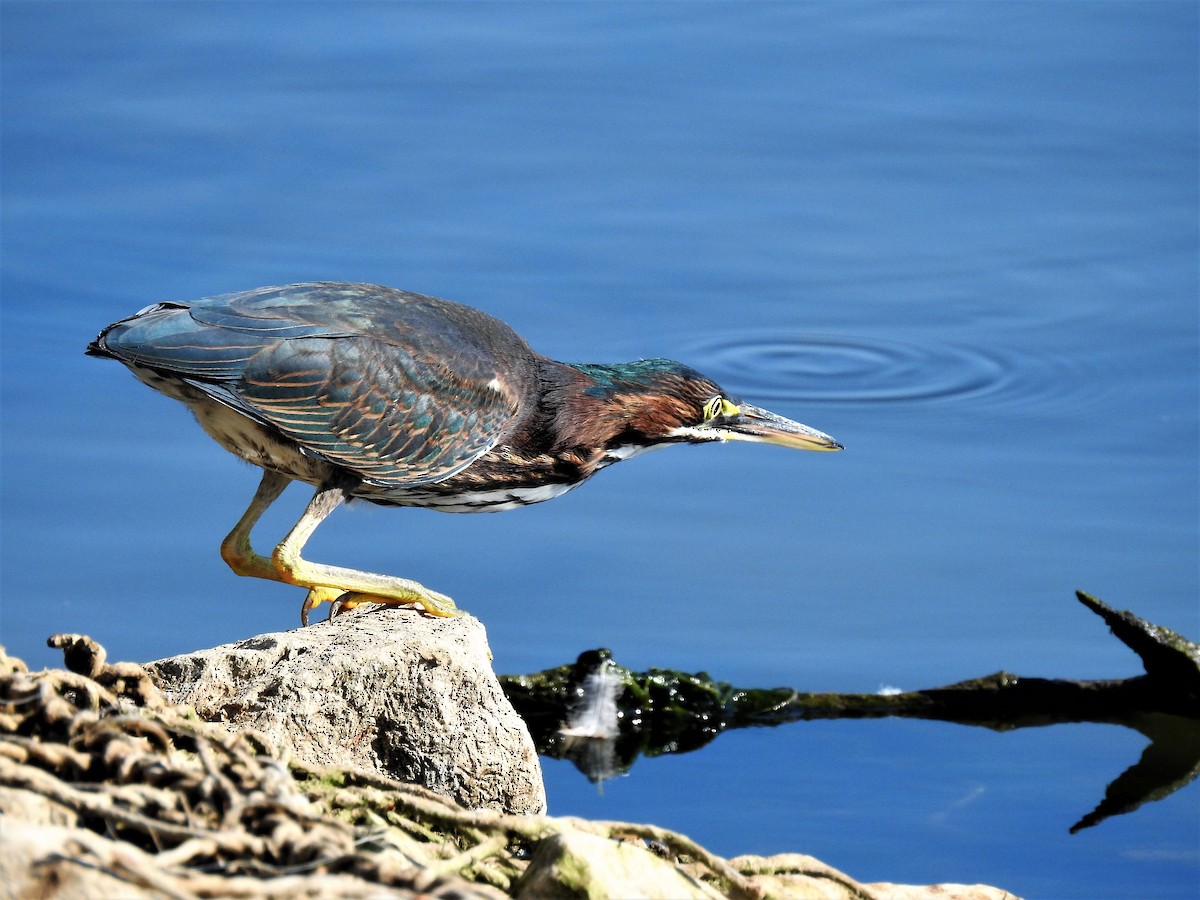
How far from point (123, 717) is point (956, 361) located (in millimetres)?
7959

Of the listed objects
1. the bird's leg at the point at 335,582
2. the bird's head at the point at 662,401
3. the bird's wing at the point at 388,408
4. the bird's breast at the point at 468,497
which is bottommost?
the bird's leg at the point at 335,582

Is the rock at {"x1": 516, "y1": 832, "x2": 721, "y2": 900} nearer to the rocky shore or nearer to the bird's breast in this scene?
the rocky shore

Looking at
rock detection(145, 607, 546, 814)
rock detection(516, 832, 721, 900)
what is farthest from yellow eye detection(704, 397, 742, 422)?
rock detection(516, 832, 721, 900)

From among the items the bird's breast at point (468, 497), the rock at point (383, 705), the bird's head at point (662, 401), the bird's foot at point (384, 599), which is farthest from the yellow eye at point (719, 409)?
the rock at point (383, 705)

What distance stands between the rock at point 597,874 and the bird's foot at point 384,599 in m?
2.67

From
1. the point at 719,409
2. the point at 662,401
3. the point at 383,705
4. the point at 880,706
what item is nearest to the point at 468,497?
the point at 662,401

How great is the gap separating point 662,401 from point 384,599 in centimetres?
146

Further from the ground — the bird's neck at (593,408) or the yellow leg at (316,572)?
the bird's neck at (593,408)

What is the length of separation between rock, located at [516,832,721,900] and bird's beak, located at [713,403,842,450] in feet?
12.6

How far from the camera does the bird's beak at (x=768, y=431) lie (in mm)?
7502

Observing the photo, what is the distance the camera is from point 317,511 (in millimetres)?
6914

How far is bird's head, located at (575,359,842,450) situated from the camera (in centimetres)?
720

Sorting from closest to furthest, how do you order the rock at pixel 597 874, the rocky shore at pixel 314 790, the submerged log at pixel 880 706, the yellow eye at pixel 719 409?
the rocky shore at pixel 314 790 → the rock at pixel 597 874 → the submerged log at pixel 880 706 → the yellow eye at pixel 719 409

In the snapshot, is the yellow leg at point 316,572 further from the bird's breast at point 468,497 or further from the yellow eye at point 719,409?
the yellow eye at point 719,409
